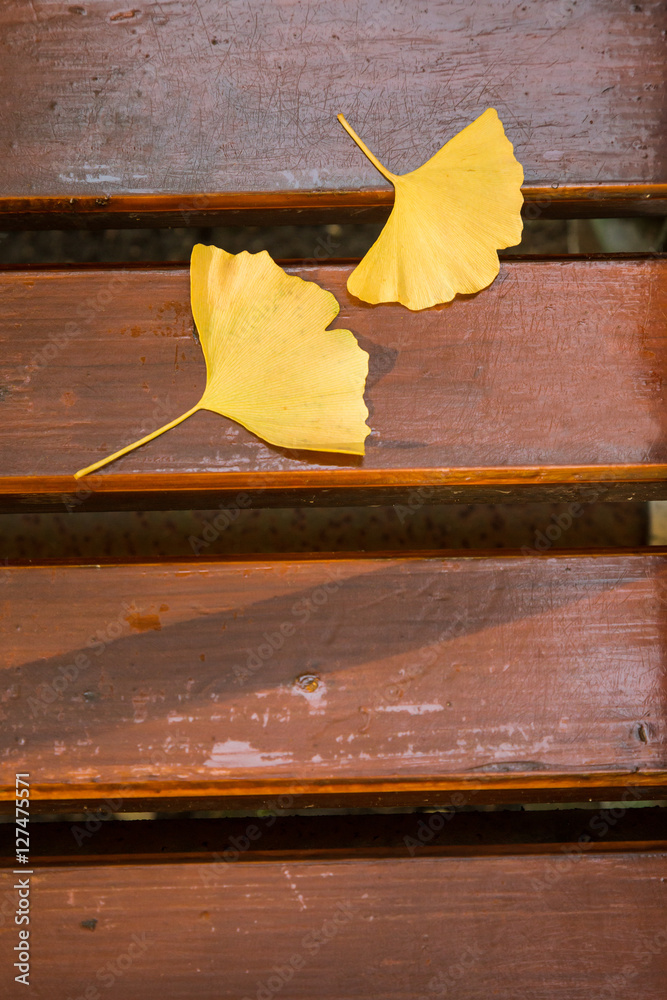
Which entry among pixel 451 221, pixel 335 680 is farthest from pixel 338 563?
pixel 451 221

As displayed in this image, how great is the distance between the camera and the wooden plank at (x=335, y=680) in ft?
1.43

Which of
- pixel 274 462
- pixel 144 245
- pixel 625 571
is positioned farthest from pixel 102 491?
pixel 625 571

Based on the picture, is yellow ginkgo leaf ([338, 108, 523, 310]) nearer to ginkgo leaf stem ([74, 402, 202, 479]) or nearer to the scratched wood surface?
ginkgo leaf stem ([74, 402, 202, 479])

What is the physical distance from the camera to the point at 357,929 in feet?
1.47

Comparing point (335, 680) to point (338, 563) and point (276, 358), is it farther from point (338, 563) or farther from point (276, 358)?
point (276, 358)

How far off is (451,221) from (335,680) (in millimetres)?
Result: 317

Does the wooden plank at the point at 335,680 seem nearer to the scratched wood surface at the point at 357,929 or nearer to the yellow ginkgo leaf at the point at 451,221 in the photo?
the scratched wood surface at the point at 357,929

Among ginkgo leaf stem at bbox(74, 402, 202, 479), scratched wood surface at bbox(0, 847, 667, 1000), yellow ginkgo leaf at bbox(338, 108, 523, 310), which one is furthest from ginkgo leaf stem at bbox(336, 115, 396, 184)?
scratched wood surface at bbox(0, 847, 667, 1000)

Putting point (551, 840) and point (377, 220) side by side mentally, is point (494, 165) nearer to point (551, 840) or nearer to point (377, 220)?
point (377, 220)

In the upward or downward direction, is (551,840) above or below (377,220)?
below

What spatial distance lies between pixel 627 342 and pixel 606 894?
38 centimetres

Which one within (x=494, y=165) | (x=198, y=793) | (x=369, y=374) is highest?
(x=494, y=165)

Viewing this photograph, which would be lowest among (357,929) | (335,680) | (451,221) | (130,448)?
(357,929)

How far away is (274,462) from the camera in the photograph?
1.42 ft
